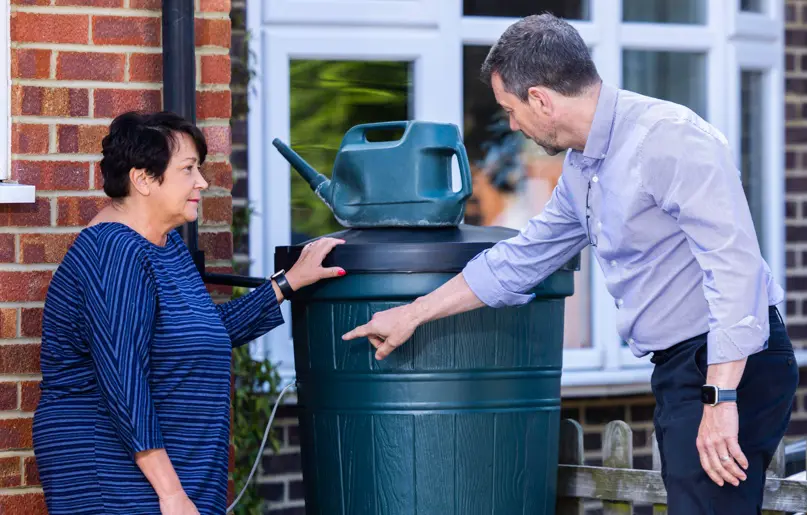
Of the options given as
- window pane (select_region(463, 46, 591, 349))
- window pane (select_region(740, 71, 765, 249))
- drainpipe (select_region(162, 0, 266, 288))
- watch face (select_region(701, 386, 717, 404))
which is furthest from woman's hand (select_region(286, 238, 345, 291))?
window pane (select_region(740, 71, 765, 249))

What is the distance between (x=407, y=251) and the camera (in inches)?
132

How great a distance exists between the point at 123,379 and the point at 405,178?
0.98 meters

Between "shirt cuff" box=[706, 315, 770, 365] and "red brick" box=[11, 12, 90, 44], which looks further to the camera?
"red brick" box=[11, 12, 90, 44]

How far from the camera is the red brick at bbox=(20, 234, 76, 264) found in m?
3.46

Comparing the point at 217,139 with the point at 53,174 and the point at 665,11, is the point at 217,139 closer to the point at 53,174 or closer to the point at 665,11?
the point at 53,174

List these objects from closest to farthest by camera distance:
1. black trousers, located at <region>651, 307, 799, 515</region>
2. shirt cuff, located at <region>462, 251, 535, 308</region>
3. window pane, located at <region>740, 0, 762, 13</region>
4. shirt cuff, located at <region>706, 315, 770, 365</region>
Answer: shirt cuff, located at <region>706, 315, 770, 365</region> < black trousers, located at <region>651, 307, 799, 515</region> < shirt cuff, located at <region>462, 251, 535, 308</region> < window pane, located at <region>740, 0, 762, 13</region>

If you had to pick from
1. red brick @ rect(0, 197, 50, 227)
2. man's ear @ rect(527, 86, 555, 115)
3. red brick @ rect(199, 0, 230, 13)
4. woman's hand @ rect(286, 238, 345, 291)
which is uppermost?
red brick @ rect(199, 0, 230, 13)

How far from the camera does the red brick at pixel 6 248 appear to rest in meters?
3.44

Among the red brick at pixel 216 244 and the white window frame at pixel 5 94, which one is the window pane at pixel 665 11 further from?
the white window frame at pixel 5 94

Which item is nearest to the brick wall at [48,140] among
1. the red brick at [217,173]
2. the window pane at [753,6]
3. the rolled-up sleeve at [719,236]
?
the red brick at [217,173]

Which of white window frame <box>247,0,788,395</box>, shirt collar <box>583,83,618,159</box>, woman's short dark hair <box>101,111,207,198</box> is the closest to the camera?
shirt collar <box>583,83,618,159</box>

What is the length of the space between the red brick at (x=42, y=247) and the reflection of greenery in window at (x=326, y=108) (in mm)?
1418

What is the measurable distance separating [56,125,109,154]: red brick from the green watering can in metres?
0.64

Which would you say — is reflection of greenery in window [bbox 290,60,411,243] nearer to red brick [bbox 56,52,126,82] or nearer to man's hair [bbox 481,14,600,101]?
red brick [bbox 56,52,126,82]
